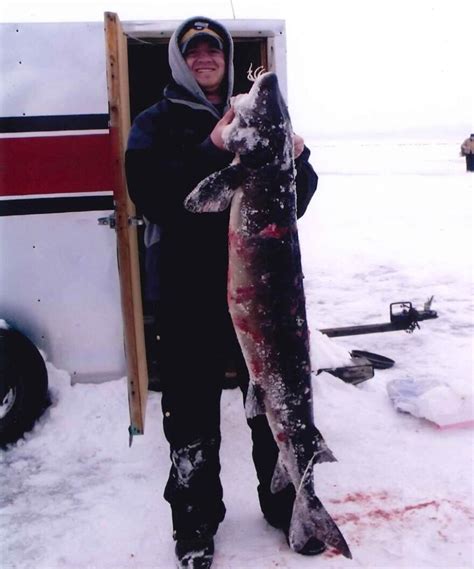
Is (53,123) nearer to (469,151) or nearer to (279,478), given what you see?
(279,478)

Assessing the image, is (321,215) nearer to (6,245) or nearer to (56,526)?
(6,245)

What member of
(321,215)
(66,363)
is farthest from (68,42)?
(321,215)

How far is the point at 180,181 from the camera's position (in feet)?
9.25

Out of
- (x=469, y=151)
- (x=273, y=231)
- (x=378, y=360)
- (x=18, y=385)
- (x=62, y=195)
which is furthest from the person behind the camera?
(x=469, y=151)

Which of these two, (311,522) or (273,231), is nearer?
(273,231)

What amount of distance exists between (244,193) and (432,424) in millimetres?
2826

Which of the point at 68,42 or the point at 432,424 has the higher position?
the point at 68,42

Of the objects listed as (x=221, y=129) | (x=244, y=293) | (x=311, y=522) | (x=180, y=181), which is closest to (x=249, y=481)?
(x=311, y=522)

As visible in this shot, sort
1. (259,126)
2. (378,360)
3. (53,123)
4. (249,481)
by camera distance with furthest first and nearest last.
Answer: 1. (378,360)
2. (53,123)
3. (249,481)
4. (259,126)

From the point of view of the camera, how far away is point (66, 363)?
5133mm

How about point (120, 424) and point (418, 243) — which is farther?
point (418, 243)

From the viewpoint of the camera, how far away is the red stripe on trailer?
4754 millimetres

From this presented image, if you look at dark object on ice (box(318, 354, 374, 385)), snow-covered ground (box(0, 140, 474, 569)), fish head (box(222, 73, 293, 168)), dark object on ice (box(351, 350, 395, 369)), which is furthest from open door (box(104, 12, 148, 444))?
dark object on ice (box(351, 350, 395, 369))

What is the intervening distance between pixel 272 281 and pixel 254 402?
0.59 meters
